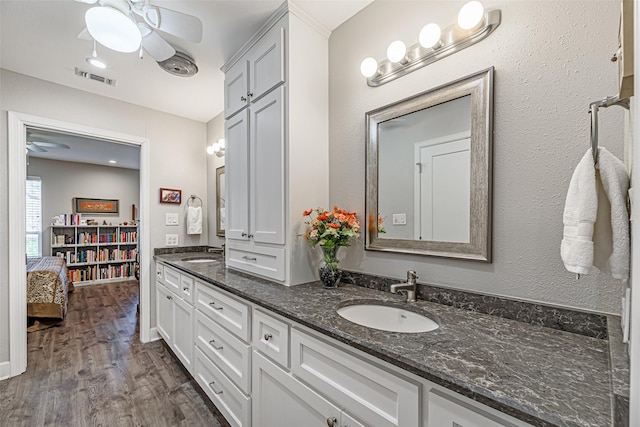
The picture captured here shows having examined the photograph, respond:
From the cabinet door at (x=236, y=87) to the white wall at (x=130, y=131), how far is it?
130 centimetres

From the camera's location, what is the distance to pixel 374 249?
1.55 meters

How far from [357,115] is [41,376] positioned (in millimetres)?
3064

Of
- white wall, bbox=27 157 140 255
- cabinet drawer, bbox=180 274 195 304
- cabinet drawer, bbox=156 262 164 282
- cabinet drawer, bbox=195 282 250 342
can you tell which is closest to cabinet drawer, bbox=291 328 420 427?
cabinet drawer, bbox=195 282 250 342

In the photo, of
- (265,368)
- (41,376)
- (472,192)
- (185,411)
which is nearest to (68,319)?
(41,376)

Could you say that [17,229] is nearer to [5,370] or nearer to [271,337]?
[5,370]

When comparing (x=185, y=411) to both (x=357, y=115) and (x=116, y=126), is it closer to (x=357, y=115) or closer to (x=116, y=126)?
(x=357, y=115)

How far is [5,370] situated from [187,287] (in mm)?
1572

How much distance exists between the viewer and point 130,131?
9.21ft

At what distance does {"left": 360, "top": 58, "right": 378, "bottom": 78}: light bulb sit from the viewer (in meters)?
1.50

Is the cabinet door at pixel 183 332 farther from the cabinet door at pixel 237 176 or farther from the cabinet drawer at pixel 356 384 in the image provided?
the cabinet drawer at pixel 356 384

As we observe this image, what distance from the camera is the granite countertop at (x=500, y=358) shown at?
570 millimetres

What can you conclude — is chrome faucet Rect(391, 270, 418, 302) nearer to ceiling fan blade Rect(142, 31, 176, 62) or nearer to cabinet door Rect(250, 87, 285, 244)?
cabinet door Rect(250, 87, 285, 244)

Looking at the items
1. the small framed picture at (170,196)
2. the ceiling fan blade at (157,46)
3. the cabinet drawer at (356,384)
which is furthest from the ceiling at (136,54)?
the cabinet drawer at (356,384)

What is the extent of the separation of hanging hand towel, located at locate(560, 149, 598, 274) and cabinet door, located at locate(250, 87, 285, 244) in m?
1.24
